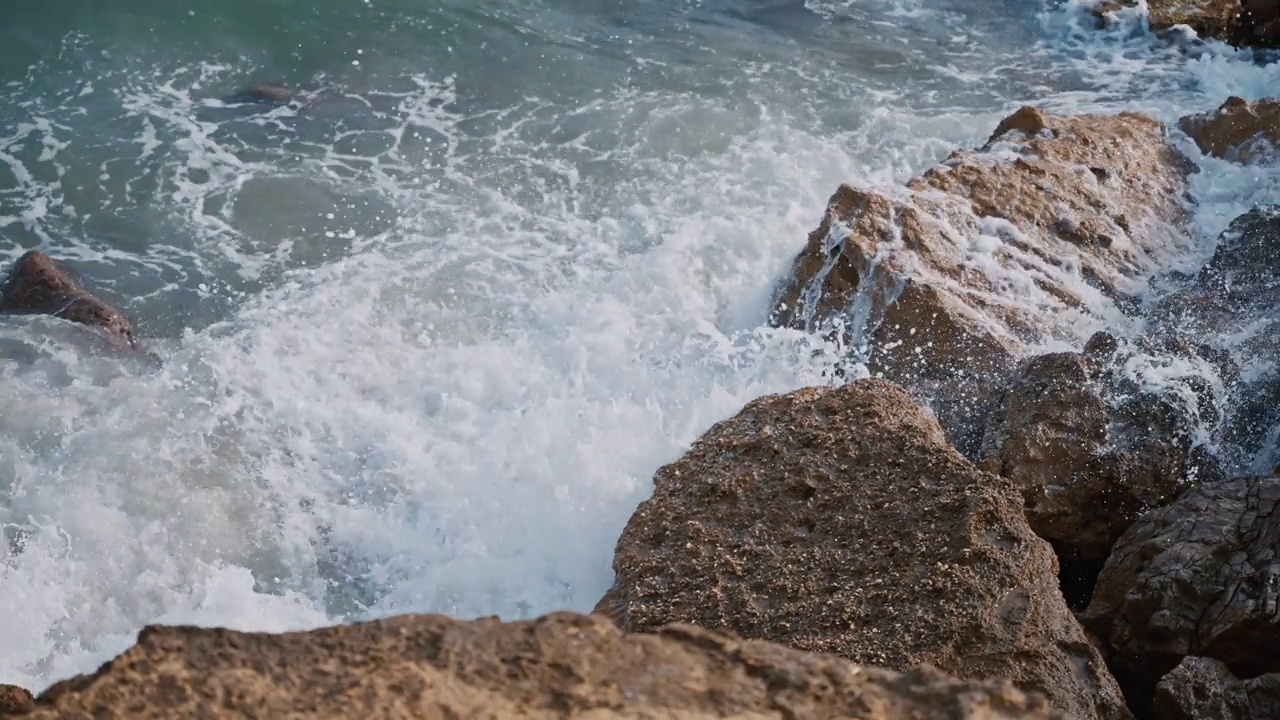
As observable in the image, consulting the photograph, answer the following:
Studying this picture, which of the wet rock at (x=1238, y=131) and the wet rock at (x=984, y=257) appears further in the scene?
the wet rock at (x=1238, y=131)

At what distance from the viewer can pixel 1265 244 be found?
20.1 ft

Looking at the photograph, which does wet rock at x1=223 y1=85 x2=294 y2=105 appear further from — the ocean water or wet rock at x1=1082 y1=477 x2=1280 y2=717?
wet rock at x1=1082 y1=477 x2=1280 y2=717

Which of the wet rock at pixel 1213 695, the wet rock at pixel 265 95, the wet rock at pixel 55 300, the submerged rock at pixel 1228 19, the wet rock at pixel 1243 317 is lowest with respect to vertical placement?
the wet rock at pixel 55 300

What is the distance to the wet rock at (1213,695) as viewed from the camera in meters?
3.34

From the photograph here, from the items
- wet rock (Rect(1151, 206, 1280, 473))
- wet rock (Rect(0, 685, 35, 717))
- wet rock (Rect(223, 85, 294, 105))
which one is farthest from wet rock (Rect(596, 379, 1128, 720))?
wet rock (Rect(223, 85, 294, 105))

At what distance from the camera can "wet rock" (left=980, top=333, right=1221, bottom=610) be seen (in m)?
4.52

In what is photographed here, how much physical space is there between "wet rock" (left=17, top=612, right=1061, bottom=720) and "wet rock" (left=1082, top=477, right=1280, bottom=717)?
80.1 inches

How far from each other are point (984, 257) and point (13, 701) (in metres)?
4.89

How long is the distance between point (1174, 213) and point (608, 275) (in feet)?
10.8

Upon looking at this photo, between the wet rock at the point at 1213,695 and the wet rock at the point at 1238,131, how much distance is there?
4908 millimetres

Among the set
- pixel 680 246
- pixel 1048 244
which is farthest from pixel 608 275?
pixel 1048 244

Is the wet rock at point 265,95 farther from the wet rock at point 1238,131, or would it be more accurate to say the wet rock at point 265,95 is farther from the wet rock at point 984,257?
the wet rock at point 1238,131

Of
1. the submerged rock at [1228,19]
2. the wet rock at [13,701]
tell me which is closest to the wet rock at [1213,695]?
the wet rock at [13,701]

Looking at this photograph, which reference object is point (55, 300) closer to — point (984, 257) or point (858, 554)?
point (984, 257)
